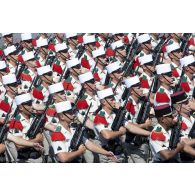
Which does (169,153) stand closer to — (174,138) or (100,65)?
(174,138)

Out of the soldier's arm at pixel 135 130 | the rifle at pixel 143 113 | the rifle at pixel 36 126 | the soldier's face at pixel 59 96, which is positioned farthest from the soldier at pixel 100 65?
the rifle at pixel 36 126

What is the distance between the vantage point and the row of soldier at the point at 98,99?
30.2 ft

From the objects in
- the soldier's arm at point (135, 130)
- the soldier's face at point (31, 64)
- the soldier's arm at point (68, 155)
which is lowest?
the soldier's face at point (31, 64)

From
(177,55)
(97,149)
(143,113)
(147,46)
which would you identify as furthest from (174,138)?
(147,46)

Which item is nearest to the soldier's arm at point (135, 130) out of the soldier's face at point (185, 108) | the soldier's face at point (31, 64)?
the soldier's face at point (185, 108)

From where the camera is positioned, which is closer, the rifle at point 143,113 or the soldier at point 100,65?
the rifle at point 143,113

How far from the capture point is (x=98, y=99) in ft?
38.2

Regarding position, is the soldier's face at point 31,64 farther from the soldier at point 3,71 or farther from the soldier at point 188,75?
the soldier at point 188,75

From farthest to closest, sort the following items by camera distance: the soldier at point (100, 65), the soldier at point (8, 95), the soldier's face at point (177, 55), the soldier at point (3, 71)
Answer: the soldier's face at point (177, 55)
the soldier at point (100, 65)
the soldier at point (3, 71)
the soldier at point (8, 95)

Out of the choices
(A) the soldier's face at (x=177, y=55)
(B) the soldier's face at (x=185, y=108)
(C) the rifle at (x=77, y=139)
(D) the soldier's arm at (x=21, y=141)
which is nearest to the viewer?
(C) the rifle at (x=77, y=139)

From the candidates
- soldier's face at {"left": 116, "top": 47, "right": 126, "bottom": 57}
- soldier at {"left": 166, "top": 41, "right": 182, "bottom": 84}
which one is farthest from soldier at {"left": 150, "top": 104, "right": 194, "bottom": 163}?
soldier's face at {"left": 116, "top": 47, "right": 126, "bottom": 57}

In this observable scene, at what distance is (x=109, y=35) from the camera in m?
16.1

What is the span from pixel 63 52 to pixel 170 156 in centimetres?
604

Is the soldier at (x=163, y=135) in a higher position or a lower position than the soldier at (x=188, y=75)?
higher
